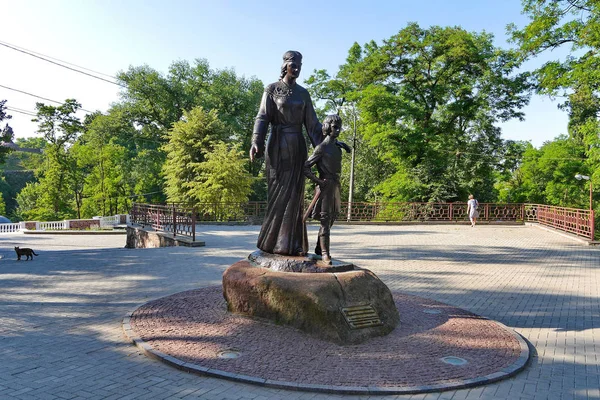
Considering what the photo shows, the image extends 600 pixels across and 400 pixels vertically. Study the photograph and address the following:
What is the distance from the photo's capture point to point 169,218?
650 inches

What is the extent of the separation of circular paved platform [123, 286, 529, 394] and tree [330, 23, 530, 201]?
Result: 21656 millimetres

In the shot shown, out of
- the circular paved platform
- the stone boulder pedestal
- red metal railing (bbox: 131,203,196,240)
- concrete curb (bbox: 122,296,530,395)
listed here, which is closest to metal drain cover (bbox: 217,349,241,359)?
the circular paved platform

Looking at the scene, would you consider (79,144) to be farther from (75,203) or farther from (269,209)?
(269,209)

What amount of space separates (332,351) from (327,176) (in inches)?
88.3

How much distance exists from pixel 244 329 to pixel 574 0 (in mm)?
19065

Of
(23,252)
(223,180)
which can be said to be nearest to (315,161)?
(23,252)

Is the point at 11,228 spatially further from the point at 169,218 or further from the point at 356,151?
the point at 356,151

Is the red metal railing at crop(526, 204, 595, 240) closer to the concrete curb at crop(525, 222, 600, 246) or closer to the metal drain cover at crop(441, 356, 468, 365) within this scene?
the concrete curb at crop(525, 222, 600, 246)

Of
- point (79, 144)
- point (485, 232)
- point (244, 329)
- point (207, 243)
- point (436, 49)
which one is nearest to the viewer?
point (244, 329)

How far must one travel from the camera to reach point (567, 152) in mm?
36812

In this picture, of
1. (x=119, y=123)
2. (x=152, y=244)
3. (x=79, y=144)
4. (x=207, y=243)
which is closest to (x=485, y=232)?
(x=207, y=243)

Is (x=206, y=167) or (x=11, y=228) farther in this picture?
(x=11, y=228)

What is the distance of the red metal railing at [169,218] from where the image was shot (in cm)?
1570

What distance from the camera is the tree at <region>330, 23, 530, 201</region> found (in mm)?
26328
